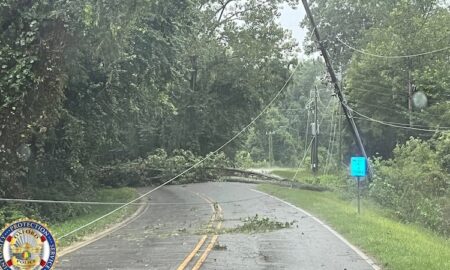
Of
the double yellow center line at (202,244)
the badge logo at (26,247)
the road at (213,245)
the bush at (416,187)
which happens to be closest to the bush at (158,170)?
the bush at (416,187)

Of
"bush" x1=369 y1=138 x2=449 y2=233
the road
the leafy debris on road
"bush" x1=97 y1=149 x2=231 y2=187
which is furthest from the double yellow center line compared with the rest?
"bush" x1=97 y1=149 x2=231 y2=187

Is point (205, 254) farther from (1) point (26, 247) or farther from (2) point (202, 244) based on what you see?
(1) point (26, 247)

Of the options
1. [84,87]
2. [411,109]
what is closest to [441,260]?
[84,87]


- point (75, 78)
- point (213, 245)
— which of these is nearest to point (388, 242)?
→ point (213, 245)

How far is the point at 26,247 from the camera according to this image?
18.4 feet

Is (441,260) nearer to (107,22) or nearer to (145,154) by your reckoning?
(107,22)

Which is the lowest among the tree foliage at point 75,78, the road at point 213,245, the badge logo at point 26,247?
the road at point 213,245

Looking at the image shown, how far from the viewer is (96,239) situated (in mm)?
16297

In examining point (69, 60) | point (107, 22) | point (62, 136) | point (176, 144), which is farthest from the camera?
point (176, 144)

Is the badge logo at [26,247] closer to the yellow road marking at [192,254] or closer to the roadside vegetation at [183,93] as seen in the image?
the yellow road marking at [192,254]

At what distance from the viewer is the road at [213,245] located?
11.7 metres

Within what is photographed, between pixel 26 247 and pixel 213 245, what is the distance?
29.3 ft

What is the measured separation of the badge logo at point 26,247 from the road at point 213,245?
5.82m

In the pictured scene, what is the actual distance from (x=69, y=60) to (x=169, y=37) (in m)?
5.13
